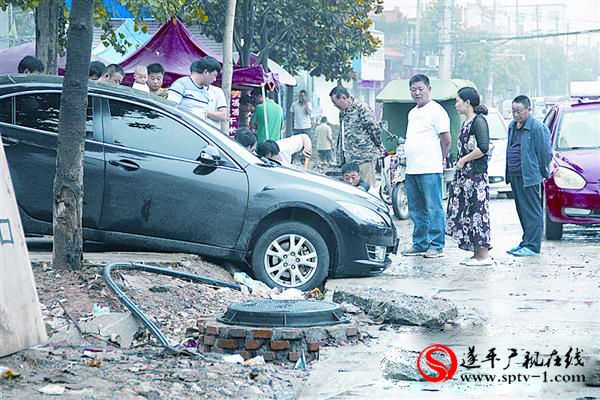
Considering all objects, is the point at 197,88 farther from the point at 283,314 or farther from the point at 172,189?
the point at 283,314

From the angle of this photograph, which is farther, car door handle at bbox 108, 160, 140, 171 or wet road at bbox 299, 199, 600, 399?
car door handle at bbox 108, 160, 140, 171

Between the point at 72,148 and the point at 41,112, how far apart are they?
4.89 ft

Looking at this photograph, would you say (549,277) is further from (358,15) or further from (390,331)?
(358,15)

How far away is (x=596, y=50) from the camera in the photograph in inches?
6083

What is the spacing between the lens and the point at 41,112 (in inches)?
375

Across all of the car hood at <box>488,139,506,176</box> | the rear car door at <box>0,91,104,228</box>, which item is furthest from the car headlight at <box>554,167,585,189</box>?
the car hood at <box>488,139,506,176</box>

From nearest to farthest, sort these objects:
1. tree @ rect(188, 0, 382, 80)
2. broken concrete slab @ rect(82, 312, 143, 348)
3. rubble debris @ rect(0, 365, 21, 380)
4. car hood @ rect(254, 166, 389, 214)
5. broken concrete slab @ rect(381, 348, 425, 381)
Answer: rubble debris @ rect(0, 365, 21, 380)
broken concrete slab @ rect(381, 348, 425, 381)
broken concrete slab @ rect(82, 312, 143, 348)
car hood @ rect(254, 166, 389, 214)
tree @ rect(188, 0, 382, 80)

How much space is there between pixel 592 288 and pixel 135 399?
5.62m

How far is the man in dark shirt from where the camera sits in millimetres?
12617

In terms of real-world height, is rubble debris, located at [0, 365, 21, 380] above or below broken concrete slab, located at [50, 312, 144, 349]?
above

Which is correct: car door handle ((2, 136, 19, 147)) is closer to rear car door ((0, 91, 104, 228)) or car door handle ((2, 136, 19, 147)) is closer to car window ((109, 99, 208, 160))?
rear car door ((0, 91, 104, 228))

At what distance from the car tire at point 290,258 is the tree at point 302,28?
569 inches

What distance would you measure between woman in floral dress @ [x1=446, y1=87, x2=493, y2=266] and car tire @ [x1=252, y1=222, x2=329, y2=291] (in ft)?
8.02

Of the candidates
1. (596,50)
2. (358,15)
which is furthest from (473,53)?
(596,50)
